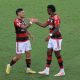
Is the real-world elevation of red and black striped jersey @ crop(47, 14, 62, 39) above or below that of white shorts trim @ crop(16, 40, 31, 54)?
above

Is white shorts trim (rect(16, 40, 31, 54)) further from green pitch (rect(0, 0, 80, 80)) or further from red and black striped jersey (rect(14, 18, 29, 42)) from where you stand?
green pitch (rect(0, 0, 80, 80))

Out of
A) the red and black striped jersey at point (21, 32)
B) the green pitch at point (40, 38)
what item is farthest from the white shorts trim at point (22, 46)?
the green pitch at point (40, 38)

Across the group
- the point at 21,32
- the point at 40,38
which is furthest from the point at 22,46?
the point at 40,38

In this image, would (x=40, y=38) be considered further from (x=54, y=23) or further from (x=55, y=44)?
(x=54, y=23)

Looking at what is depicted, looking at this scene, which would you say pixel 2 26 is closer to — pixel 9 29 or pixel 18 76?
pixel 9 29

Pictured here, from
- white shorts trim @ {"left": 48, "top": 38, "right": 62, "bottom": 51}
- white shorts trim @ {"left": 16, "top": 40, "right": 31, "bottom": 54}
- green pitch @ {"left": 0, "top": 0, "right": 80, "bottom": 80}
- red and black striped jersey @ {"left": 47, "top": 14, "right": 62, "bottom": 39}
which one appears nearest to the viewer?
red and black striped jersey @ {"left": 47, "top": 14, "right": 62, "bottom": 39}

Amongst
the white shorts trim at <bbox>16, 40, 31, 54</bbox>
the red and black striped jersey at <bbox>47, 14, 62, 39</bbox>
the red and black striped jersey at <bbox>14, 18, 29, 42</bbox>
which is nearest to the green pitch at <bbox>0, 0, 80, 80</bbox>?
the white shorts trim at <bbox>16, 40, 31, 54</bbox>

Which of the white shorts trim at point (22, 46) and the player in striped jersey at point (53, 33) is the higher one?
the player in striped jersey at point (53, 33)

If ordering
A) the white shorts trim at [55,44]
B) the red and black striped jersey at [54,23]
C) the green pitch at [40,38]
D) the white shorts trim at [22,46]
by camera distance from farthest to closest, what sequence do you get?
the green pitch at [40,38]
the white shorts trim at [22,46]
the white shorts trim at [55,44]
the red and black striped jersey at [54,23]

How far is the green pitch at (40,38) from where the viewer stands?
10.5m

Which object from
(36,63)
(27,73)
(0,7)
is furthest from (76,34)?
(0,7)

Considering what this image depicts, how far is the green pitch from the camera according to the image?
34.5 ft

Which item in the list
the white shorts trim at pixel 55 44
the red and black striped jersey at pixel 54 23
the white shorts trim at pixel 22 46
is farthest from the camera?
the white shorts trim at pixel 22 46

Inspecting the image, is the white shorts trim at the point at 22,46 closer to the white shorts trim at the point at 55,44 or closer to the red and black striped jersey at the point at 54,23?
the white shorts trim at the point at 55,44
